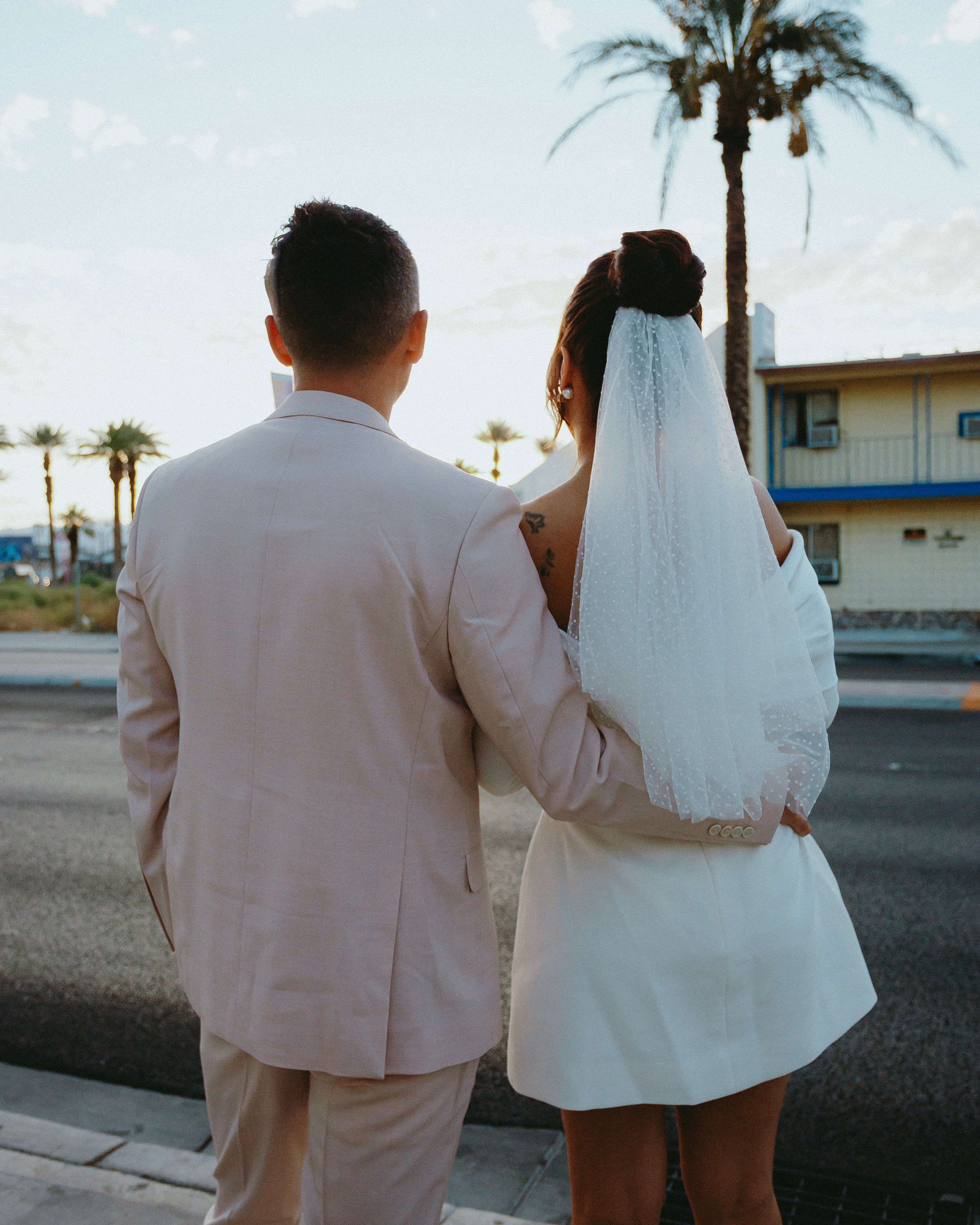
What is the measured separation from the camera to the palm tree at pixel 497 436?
44219mm

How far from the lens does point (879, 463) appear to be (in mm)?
24125

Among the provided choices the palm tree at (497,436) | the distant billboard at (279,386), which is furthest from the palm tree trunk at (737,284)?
the palm tree at (497,436)

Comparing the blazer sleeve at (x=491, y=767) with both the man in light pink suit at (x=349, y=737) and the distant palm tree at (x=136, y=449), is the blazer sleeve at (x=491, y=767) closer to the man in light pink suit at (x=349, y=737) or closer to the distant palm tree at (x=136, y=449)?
the man in light pink suit at (x=349, y=737)

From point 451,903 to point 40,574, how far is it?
77.6 m

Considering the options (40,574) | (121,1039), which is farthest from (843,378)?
(40,574)

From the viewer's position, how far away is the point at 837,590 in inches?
961

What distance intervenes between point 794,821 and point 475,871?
589 millimetres

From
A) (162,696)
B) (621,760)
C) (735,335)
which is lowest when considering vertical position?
(621,760)

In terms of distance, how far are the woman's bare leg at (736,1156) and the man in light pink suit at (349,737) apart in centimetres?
45

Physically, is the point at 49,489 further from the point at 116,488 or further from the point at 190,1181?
the point at 190,1181

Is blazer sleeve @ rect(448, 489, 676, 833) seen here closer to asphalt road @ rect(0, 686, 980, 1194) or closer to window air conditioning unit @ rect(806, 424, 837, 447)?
asphalt road @ rect(0, 686, 980, 1194)

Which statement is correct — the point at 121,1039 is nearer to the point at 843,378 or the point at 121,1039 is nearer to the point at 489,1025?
the point at 489,1025

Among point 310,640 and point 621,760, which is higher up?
point 310,640

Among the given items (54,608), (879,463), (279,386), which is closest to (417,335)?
(279,386)
